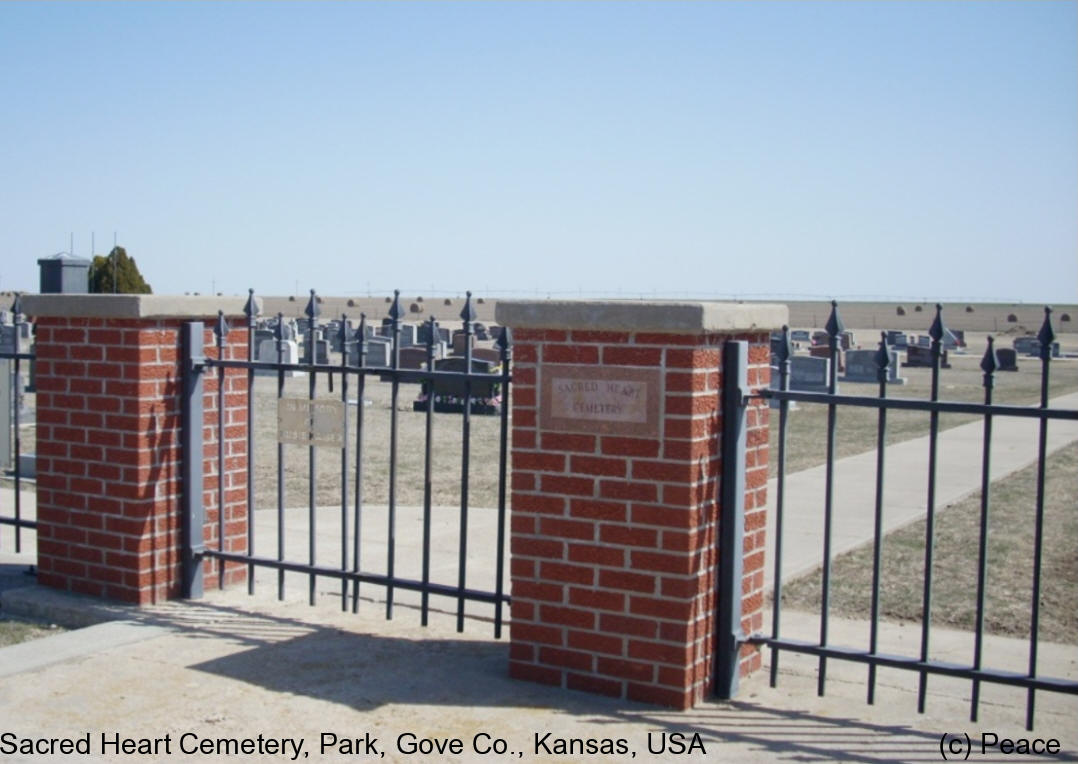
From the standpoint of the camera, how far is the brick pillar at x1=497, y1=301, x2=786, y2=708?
14.6 ft

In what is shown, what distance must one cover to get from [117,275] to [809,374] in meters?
14.8

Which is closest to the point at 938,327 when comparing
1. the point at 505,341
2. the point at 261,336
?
the point at 505,341

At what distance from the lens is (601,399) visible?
180 inches

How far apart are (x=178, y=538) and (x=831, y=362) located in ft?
11.6

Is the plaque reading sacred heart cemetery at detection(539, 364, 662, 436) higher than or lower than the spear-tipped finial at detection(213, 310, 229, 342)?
lower

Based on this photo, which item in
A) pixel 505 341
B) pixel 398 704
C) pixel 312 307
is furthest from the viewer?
pixel 312 307

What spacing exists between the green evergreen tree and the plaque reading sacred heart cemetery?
20818 mm

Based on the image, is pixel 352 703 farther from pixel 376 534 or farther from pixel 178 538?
pixel 376 534

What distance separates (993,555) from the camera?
339 inches

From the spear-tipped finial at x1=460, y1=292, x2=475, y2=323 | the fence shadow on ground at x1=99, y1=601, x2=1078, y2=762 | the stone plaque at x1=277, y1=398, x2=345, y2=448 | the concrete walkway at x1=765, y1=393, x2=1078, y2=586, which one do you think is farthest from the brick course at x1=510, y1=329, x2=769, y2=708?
the concrete walkway at x1=765, y1=393, x2=1078, y2=586

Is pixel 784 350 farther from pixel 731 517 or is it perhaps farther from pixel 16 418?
pixel 16 418

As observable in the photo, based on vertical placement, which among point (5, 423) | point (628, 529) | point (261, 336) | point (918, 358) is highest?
point (261, 336)

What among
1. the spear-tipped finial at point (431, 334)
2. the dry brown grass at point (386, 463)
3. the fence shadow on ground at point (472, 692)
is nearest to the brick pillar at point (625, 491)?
the fence shadow on ground at point (472, 692)

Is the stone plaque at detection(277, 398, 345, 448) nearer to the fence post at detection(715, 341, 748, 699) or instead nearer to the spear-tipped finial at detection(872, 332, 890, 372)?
the fence post at detection(715, 341, 748, 699)
